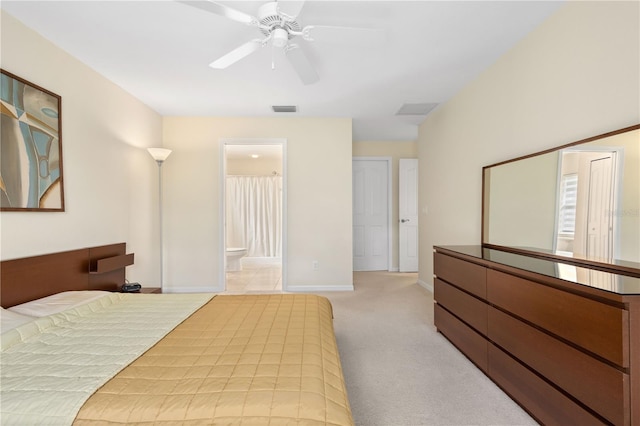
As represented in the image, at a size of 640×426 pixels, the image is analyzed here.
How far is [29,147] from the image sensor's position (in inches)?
84.8

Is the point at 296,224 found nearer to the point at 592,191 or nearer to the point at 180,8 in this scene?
the point at 180,8

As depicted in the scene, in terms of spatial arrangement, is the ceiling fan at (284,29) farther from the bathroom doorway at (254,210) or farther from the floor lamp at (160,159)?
the bathroom doorway at (254,210)

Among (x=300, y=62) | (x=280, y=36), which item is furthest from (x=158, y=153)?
(x=280, y=36)

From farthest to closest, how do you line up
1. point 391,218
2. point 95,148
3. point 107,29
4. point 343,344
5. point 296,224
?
point 391,218
point 296,224
point 95,148
point 343,344
point 107,29

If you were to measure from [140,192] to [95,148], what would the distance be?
3.01 feet

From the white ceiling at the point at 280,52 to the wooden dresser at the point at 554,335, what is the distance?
1769 millimetres

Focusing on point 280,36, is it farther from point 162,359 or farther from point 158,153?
point 158,153

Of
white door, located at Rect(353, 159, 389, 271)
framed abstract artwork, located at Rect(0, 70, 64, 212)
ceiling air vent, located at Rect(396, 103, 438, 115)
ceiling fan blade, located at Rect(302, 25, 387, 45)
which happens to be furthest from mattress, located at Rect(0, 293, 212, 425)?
white door, located at Rect(353, 159, 389, 271)

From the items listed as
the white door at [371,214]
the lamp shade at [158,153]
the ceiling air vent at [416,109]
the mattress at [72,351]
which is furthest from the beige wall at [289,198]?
the mattress at [72,351]

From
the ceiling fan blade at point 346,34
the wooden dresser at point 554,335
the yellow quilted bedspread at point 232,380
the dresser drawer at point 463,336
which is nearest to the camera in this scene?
the yellow quilted bedspread at point 232,380

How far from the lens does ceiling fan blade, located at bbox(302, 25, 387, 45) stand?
1812 millimetres

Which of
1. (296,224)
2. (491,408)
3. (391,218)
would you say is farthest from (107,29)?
(391,218)

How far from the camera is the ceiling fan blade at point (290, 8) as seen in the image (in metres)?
1.61

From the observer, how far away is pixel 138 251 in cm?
364
